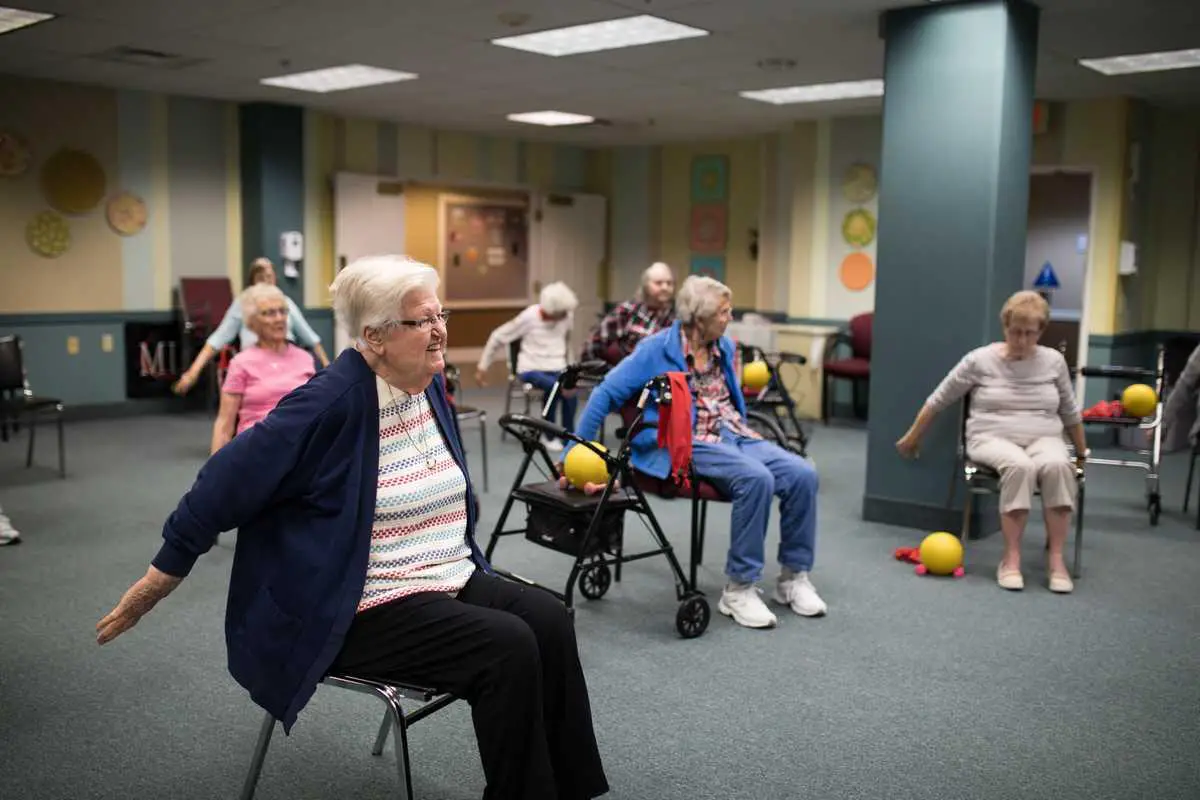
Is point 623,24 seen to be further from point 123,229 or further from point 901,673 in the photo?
point 123,229

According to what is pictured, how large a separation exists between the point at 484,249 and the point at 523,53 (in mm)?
5056

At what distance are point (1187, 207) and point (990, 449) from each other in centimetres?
561

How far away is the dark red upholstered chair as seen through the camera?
9.37m

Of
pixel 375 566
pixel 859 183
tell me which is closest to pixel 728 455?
pixel 375 566

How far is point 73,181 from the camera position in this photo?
9.07 metres

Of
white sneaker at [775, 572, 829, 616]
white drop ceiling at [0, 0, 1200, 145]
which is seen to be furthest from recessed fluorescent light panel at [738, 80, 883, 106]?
white sneaker at [775, 572, 829, 616]

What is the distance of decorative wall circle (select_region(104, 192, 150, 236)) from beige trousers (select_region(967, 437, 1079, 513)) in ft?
24.3

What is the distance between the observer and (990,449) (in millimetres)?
4969

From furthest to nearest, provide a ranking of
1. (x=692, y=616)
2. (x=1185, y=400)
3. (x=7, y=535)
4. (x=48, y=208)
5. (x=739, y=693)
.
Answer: (x=48, y=208), (x=1185, y=400), (x=7, y=535), (x=692, y=616), (x=739, y=693)

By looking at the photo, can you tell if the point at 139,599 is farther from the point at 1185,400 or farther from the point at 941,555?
the point at 1185,400

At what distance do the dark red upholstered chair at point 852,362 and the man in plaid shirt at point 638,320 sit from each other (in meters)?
2.73

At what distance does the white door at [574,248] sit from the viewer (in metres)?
12.5

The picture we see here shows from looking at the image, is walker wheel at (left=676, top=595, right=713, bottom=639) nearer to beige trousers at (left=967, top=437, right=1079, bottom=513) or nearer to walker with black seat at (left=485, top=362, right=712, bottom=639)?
walker with black seat at (left=485, top=362, right=712, bottom=639)

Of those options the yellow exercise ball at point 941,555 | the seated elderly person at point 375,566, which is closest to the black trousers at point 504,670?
the seated elderly person at point 375,566
